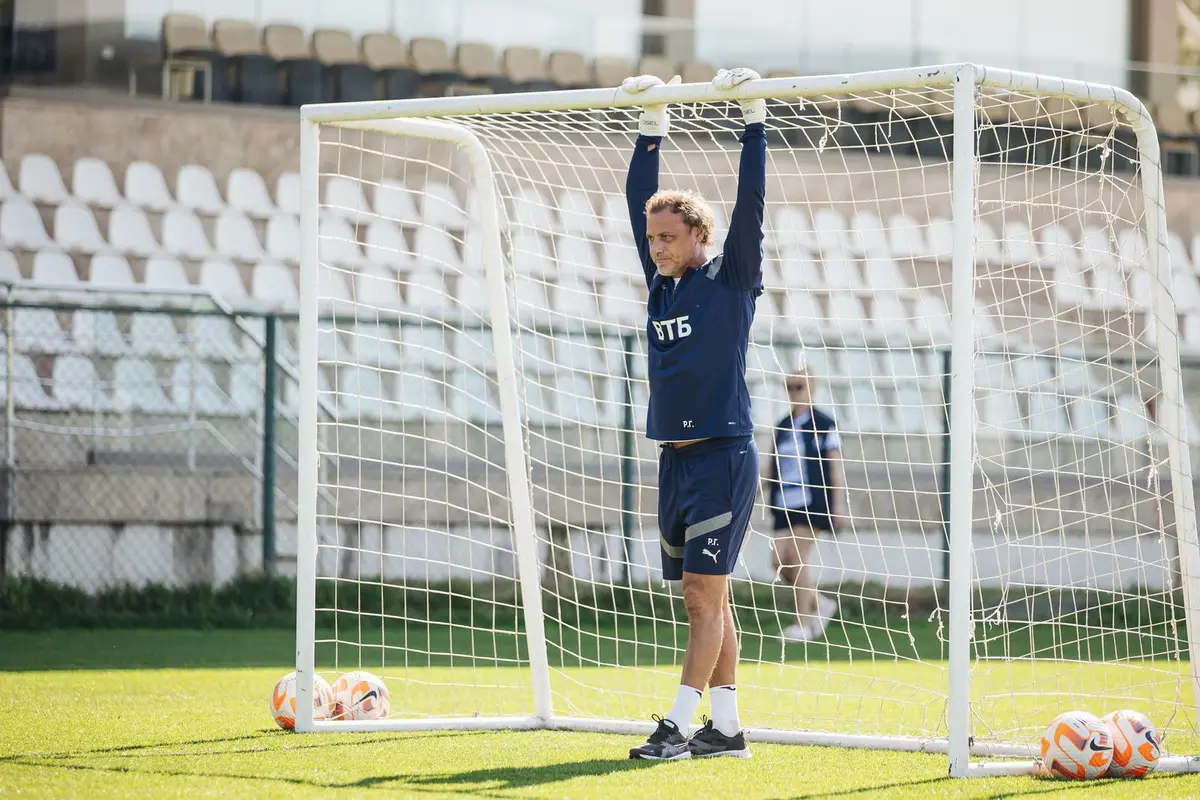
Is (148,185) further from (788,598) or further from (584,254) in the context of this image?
(788,598)

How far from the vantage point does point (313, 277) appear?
564 centimetres

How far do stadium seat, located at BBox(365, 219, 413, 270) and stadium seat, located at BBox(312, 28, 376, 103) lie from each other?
1264 millimetres

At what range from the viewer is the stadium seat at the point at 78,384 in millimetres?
10078

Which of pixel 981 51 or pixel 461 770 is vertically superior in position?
pixel 981 51

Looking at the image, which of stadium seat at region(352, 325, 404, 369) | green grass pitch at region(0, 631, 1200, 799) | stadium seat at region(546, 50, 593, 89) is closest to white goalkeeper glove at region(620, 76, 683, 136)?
green grass pitch at region(0, 631, 1200, 799)

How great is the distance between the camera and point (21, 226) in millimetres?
12219

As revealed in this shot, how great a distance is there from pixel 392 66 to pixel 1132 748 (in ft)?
36.2

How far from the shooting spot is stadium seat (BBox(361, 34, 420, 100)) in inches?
557

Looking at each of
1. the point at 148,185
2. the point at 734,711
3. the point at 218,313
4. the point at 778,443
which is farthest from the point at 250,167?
the point at 734,711

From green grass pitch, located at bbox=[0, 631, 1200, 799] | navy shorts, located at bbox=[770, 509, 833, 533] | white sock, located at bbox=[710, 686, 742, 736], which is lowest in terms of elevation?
green grass pitch, located at bbox=[0, 631, 1200, 799]

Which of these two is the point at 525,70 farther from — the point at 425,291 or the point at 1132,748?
the point at 1132,748

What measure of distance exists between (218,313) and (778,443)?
3.90 m

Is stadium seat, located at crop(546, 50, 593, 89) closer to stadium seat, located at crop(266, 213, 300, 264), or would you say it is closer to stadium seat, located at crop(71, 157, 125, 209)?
stadium seat, located at crop(266, 213, 300, 264)

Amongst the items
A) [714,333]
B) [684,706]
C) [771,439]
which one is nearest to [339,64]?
[771,439]
